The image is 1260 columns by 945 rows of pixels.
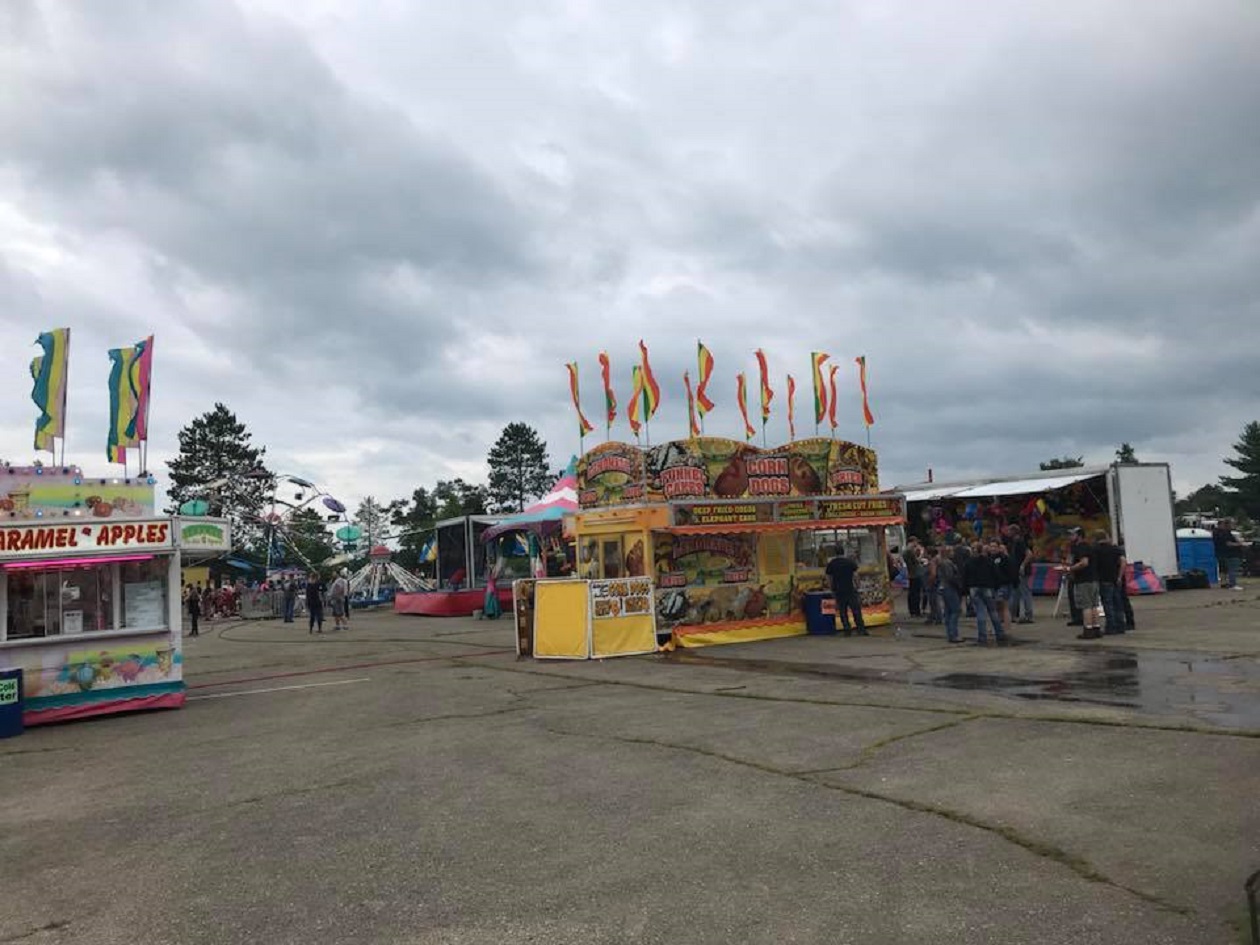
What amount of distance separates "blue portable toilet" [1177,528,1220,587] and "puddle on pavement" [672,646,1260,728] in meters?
13.5

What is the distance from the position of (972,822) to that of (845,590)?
12.2 meters

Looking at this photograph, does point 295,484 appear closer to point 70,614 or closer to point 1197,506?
point 70,614

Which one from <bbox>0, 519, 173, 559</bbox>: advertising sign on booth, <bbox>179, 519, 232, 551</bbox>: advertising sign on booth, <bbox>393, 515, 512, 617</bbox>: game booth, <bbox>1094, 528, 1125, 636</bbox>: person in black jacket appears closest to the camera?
<bbox>0, 519, 173, 559</bbox>: advertising sign on booth

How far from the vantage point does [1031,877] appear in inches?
176

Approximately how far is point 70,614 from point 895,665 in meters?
11.8

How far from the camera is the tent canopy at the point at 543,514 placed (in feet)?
91.6

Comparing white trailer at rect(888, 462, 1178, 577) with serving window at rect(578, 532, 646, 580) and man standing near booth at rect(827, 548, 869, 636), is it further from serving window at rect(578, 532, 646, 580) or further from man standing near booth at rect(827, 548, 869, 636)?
serving window at rect(578, 532, 646, 580)

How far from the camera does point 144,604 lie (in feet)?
42.3

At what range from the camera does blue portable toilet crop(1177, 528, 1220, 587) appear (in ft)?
77.8

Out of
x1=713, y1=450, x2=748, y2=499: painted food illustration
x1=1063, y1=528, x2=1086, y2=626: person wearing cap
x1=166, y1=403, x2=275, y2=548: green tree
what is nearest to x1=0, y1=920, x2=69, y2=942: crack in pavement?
x1=713, y1=450, x2=748, y2=499: painted food illustration

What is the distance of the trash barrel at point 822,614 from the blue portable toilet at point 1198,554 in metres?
12.3

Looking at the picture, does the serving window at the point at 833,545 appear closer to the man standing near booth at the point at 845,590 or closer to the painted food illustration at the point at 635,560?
the man standing near booth at the point at 845,590

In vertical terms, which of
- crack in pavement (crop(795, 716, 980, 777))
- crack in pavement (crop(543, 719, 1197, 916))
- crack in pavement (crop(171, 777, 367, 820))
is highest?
crack in pavement (crop(795, 716, 980, 777))

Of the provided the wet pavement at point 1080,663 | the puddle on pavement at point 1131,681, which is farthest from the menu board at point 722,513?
the puddle on pavement at point 1131,681
